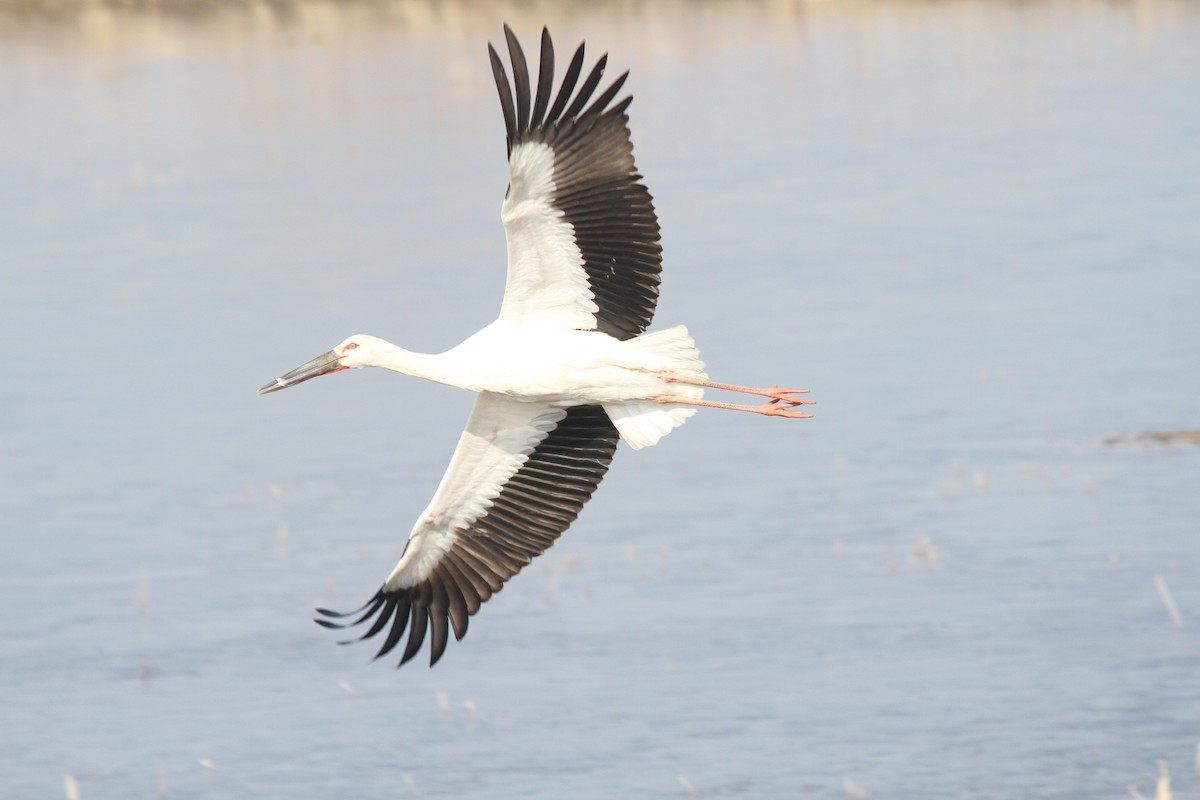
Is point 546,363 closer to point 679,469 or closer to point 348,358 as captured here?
point 348,358

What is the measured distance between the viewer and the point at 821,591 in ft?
45.7

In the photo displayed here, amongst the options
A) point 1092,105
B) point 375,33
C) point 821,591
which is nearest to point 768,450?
point 821,591

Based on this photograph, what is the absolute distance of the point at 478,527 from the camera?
386 inches

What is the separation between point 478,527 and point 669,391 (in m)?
1.24

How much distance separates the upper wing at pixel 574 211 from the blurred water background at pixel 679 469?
11.7 ft

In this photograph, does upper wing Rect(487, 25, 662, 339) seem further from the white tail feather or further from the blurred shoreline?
the blurred shoreline

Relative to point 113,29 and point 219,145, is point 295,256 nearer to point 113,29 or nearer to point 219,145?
point 219,145

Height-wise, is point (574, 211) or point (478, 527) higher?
point (574, 211)

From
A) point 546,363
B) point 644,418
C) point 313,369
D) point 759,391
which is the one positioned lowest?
point 759,391

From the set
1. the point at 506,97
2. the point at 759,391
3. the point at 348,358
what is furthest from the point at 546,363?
the point at 759,391

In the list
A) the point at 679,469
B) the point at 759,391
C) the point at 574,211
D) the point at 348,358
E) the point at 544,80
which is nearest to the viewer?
the point at 544,80

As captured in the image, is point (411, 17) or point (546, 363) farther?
point (411, 17)

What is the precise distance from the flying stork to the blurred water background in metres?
2.38

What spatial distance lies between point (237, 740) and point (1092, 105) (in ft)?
69.1
